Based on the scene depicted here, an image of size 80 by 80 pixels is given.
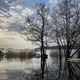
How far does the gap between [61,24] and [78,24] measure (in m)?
3.10

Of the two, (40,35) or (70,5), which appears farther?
(40,35)

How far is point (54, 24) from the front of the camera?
128 feet

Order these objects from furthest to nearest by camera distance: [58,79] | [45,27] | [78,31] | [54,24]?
1. [45,27]
2. [54,24]
3. [78,31]
4. [58,79]

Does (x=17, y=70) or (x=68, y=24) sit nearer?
(x=17, y=70)

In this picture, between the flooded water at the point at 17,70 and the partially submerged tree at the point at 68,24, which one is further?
the partially submerged tree at the point at 68,24

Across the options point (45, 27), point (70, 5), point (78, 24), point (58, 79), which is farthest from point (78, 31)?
point (58, 79)

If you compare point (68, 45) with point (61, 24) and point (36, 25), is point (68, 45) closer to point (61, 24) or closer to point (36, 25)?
point (61, 24)

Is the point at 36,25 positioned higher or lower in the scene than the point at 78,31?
higher

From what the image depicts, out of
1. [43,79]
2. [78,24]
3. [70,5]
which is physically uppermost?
[70,5]

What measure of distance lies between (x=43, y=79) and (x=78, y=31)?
2182 centimetres

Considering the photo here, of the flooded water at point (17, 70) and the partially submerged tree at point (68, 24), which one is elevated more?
the partially submerged tree at point (68, 24)

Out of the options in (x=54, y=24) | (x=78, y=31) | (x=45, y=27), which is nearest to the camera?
(x=78, y=31)

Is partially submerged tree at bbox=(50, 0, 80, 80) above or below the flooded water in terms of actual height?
above

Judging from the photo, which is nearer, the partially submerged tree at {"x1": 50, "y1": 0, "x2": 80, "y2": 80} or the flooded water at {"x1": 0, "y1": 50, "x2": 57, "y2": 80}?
the flooded water at {"x1": 0, "y1": 50, "x2": 57, "y2": 80}
